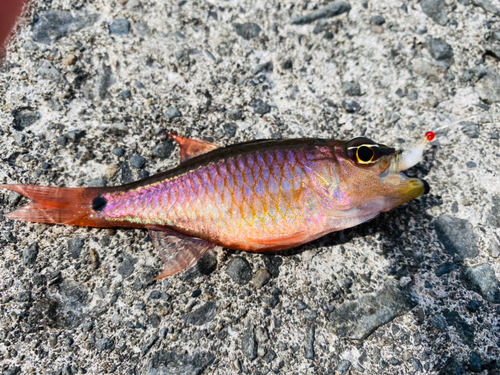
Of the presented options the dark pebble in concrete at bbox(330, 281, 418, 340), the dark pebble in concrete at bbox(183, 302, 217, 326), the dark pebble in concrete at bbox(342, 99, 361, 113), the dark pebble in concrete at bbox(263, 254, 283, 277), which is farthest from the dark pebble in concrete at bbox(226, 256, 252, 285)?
the dark pebble in concrete at bbox(342, 99, 361, 113)

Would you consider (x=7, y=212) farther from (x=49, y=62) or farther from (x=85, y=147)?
(x=49, y=62)

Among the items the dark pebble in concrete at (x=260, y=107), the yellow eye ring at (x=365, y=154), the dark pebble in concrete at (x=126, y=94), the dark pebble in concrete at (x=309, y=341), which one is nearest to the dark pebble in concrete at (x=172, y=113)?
the dark pebble in concrete at (x=126, y=94)

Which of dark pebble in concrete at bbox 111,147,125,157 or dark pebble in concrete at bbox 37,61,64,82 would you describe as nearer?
dark pebble in concrete at bbox 111,147,125,157

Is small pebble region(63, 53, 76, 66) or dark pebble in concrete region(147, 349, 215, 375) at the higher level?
small pebble region(63, 53, 76, 66)

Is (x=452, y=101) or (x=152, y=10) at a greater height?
(x=152, y=10)

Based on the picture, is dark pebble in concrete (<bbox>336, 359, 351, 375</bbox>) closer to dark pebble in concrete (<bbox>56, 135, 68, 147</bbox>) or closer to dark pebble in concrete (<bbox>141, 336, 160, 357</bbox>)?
dark pebble in concrete (<bbox>141, 336, 160, 357</bbox>)

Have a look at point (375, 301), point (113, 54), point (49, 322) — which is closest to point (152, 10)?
point (113, 54)
